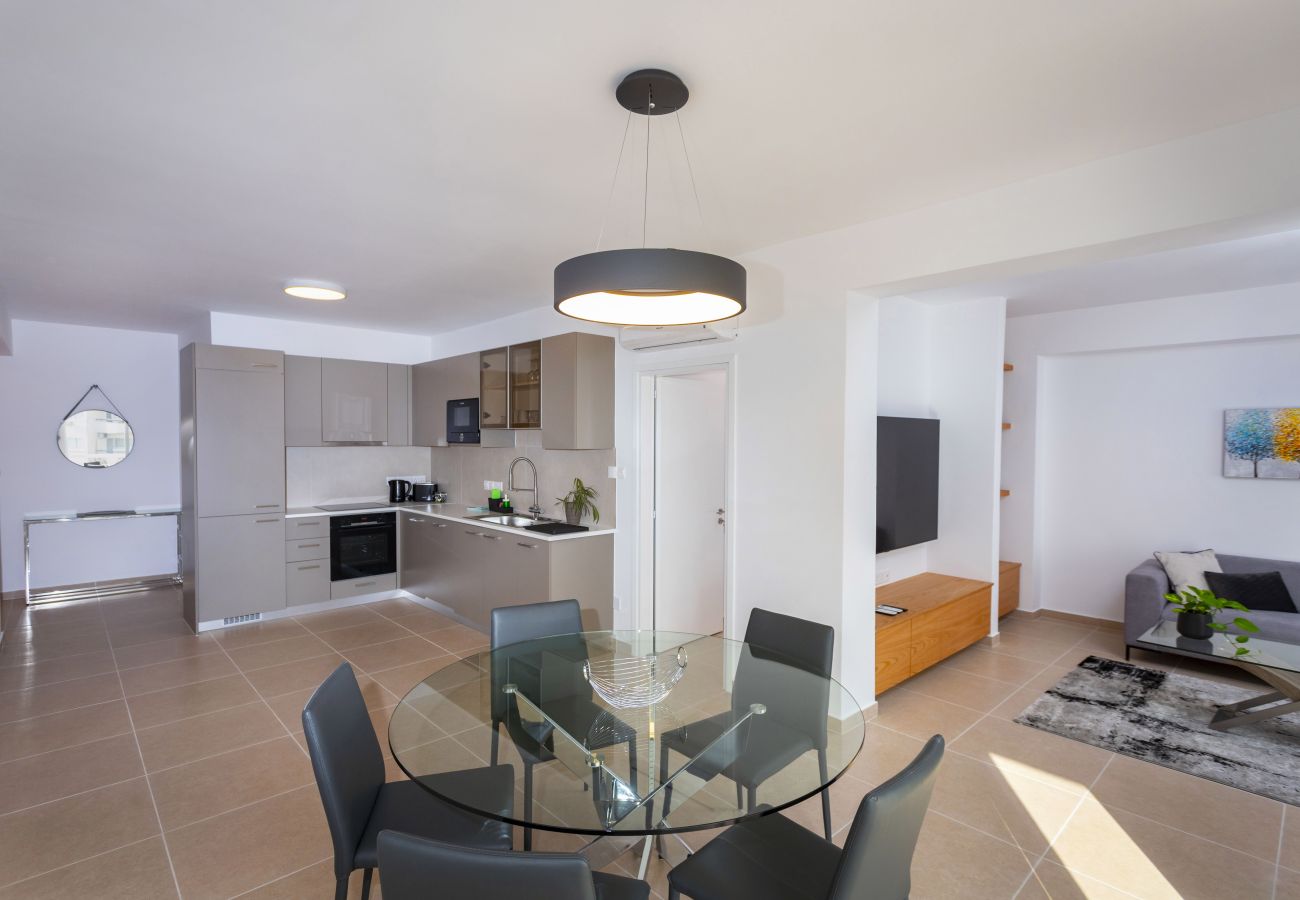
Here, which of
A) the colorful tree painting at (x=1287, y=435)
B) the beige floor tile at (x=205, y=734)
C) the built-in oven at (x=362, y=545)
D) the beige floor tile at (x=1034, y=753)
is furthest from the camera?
the built-in oven at (x=362, y=545)

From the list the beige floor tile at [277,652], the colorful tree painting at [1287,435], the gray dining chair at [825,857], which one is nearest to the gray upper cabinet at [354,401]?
the beige floor tile at [277,652]

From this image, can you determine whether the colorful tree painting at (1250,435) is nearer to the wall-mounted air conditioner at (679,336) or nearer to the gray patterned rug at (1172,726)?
the gray patterned rug at (1172,726)

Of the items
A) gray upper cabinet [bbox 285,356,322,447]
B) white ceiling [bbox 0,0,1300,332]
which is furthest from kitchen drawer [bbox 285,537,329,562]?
white ceiling [bbox 0,0,1300,332]

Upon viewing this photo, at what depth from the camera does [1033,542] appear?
18.1 feet

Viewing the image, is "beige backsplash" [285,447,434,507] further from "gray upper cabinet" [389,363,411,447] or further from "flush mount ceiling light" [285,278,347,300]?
"flush mount ceiling light" [285,278,347,300]

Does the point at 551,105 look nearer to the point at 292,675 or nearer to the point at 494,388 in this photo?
the point at 494,388

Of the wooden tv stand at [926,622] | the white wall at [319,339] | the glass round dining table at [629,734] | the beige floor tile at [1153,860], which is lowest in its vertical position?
the beige floor tile at [1153,860]

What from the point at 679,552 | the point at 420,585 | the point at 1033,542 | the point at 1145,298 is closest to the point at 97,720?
the point at 420,585

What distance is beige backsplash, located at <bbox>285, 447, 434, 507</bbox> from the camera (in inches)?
236

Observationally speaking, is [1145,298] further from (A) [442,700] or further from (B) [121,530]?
(B) [121,530]

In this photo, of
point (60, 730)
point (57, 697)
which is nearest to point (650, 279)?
point (60, 730)

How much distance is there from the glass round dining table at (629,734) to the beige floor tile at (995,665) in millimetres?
2330

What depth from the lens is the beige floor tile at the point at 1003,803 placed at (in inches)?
98.8

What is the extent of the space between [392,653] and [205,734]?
134 cm
